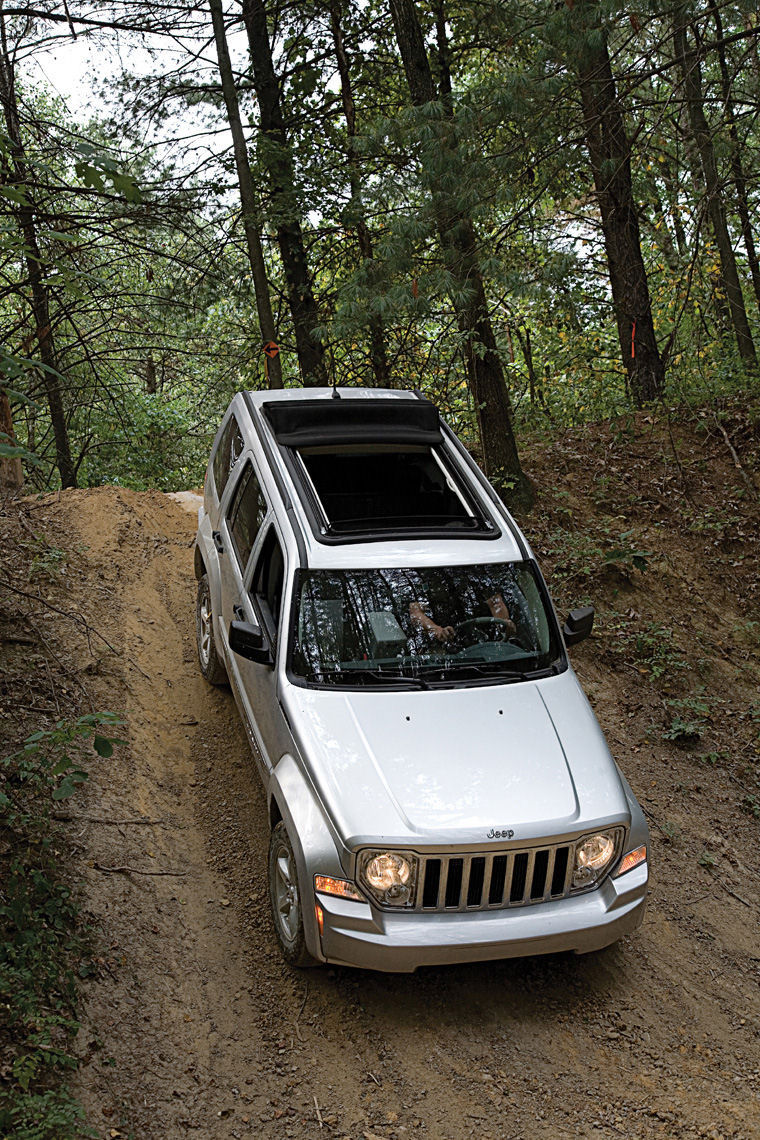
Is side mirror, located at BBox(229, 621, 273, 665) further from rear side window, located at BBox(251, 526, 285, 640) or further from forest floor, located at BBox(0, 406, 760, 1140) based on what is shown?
forest floor, located at BBox(0, 406, 760, 1140)

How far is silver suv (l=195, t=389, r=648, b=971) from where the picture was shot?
4156 millimetres

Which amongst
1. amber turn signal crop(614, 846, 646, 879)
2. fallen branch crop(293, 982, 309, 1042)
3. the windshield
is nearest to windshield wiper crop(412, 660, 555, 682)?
the windshield

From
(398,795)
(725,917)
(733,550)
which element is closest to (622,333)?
(733,550)

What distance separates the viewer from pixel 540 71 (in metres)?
8.36

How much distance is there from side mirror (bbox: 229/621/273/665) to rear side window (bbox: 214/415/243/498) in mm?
2159

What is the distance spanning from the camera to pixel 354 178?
12.2 metres

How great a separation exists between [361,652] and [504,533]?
140 cm

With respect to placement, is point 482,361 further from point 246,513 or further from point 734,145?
point 246,513

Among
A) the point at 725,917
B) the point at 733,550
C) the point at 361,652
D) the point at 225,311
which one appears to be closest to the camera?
the point at 361,652

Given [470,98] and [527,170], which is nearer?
[527,170]

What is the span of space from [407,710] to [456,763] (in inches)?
16.8


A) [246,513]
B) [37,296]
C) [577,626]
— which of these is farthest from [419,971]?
[37,296]

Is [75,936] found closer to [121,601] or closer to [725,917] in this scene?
[725,917]

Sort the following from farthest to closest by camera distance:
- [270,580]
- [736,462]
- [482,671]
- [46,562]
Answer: [736,462]
[46,562]
[270,580]
[482,671]
